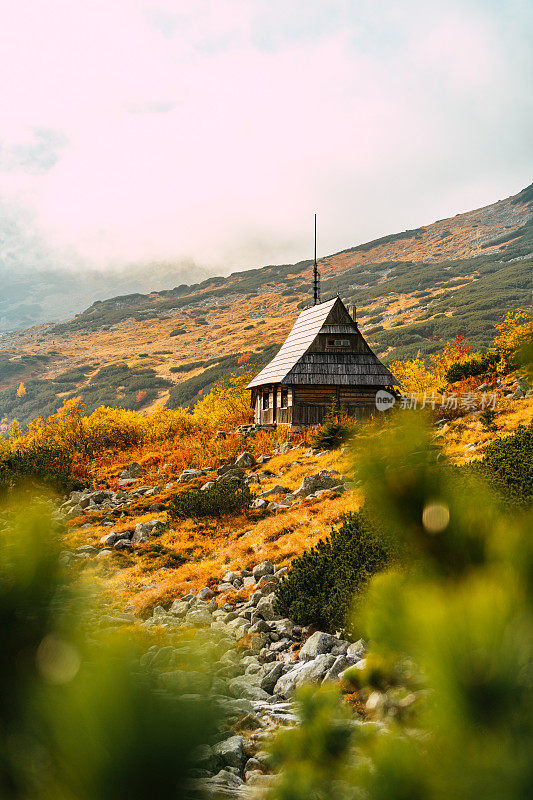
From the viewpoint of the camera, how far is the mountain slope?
62.3 meters

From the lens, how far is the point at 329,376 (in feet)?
63.3

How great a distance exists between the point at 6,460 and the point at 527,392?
57.2 feet

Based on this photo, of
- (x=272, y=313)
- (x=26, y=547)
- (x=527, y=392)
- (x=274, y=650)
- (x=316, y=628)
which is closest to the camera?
(x=26, y=547)

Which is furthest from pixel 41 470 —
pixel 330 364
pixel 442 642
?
pixel 442 642

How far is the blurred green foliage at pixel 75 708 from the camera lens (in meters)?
0.60

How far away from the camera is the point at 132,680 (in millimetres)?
662

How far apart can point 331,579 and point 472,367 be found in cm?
1449

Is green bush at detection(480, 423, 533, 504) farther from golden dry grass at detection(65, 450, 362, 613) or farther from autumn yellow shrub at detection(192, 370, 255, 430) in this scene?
autumn yellow shrub at detection(192, 370, 255, 430)

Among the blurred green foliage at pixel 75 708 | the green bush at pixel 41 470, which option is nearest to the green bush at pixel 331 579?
the blurred green foliage at pixel 75 708

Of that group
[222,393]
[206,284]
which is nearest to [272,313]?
[206,284]

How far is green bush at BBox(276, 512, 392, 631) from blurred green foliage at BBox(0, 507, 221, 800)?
4505 mm

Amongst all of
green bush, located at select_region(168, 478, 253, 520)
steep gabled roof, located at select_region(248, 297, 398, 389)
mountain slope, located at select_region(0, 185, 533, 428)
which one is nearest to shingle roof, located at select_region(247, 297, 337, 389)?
steep gabled roof, located at select_region(248, 297, 398, 389)

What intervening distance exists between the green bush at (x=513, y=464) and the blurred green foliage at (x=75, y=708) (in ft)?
15.9

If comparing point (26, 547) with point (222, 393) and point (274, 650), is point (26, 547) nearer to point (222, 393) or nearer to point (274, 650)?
point (274, 650)
